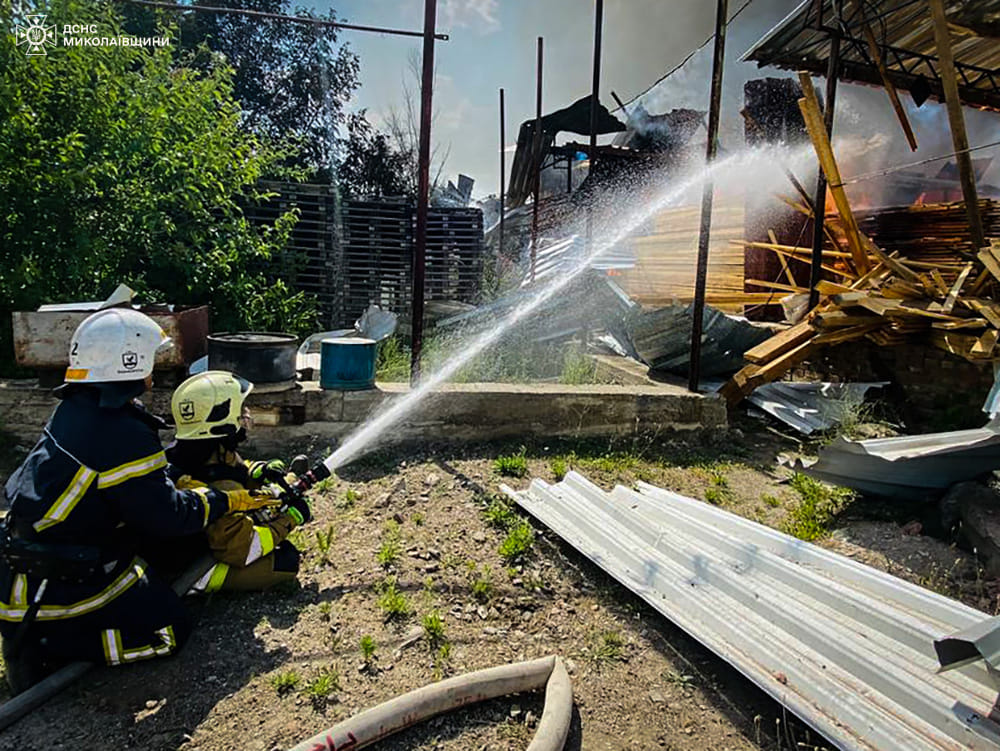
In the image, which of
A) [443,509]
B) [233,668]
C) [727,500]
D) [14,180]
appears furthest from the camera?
[14,180]

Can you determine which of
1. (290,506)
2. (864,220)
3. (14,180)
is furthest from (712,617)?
(864,220)

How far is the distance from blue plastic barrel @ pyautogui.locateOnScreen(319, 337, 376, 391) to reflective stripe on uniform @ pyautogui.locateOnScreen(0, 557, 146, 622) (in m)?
2.52

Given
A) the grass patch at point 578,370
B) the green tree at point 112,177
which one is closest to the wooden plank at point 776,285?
the grass patch at point 578,370

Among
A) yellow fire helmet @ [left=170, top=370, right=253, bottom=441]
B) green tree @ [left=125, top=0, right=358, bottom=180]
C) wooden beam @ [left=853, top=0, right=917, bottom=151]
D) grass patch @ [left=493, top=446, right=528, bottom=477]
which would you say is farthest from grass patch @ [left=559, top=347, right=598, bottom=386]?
green tree @ [left=125, top=0, right=358, bottom=180]

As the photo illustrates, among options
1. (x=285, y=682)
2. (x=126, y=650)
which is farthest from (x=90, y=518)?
(x=285, y=682)

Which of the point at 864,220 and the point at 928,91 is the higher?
the point at 928,91

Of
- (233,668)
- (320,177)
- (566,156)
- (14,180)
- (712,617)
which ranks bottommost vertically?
(233,668)

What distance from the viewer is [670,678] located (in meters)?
2.51

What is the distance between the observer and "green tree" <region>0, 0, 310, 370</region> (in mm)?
5246

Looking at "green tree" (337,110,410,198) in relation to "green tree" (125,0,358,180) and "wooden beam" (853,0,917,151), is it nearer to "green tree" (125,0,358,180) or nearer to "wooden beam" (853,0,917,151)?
"green tree" (125,0,358,180)

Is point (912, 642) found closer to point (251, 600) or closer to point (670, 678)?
point (670, 678)

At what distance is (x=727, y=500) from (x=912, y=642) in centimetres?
203

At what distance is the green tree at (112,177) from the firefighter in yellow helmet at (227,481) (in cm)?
371

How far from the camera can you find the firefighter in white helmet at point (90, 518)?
2287 mm
